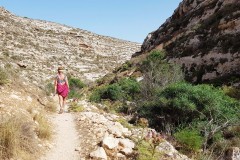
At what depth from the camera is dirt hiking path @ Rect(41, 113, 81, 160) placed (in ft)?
22.4

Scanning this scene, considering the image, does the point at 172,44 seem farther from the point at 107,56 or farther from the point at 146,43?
the point at 107,56

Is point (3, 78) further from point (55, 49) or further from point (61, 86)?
point (55, 49)

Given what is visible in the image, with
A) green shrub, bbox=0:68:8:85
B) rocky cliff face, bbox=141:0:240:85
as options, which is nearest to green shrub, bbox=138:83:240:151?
green shrub, bbox=0:68:8:85

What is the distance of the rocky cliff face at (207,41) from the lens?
2456cm

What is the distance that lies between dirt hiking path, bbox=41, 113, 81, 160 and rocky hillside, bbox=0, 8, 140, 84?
3148cm

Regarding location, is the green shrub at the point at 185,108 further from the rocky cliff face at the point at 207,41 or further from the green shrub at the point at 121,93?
the rocky cliff face at the point at 207,41

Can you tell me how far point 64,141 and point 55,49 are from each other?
5069cm

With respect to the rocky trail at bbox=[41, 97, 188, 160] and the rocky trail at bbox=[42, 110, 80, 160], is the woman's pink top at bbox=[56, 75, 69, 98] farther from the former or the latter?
the rocky trail at bbox=[41, 97, 188, 160]

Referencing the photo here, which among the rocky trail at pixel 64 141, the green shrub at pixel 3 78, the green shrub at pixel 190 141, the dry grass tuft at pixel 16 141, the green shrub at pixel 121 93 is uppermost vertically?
the green shrub at pixel 3 78

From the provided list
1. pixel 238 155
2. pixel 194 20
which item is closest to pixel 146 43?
pixel 194 20

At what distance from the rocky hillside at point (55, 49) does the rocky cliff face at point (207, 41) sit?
53.5 feet

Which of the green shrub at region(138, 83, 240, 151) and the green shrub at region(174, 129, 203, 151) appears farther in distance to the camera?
the green shrub at region(138, 83, 240, 151)

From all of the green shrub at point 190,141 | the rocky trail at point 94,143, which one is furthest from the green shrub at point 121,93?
the rocky trail at point 94,143

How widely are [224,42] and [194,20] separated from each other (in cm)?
1149
